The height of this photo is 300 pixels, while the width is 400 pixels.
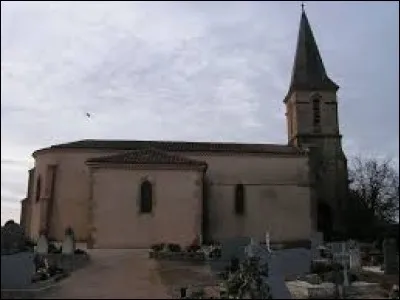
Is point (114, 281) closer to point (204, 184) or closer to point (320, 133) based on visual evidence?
point (204, 184)

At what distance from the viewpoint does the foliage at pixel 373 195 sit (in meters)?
39.1

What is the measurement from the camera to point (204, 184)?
115 feet

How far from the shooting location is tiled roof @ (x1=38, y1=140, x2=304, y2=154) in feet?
117

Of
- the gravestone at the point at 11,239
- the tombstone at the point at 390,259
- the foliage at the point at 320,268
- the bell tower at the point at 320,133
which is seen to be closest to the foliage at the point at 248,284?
the foliage at the point at 320,268

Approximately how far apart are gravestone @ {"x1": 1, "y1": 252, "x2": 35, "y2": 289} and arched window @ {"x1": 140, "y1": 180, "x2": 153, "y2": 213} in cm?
1436

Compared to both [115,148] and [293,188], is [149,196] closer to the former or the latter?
[115,148]

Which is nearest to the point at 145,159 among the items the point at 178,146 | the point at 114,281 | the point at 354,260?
the point at 178,146

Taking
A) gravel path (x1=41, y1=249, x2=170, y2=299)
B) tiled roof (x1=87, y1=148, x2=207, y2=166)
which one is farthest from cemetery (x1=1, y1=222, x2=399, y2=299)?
tiled roof (x1=87, y1=148, x2=207, y2=166)

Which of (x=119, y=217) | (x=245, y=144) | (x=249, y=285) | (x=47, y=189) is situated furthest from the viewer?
(x=245, y=144)

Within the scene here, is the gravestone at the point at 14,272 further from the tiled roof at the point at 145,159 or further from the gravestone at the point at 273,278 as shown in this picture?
the tiled roof at the point at 145,159

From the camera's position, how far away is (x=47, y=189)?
33594mm

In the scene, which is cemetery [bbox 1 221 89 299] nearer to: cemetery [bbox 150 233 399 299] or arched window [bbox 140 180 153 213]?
cemetery [bbox 150 233 399 299]

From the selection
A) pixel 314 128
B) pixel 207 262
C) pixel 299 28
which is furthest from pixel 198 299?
pixel 299 28

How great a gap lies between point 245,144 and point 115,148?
30.9 feet
